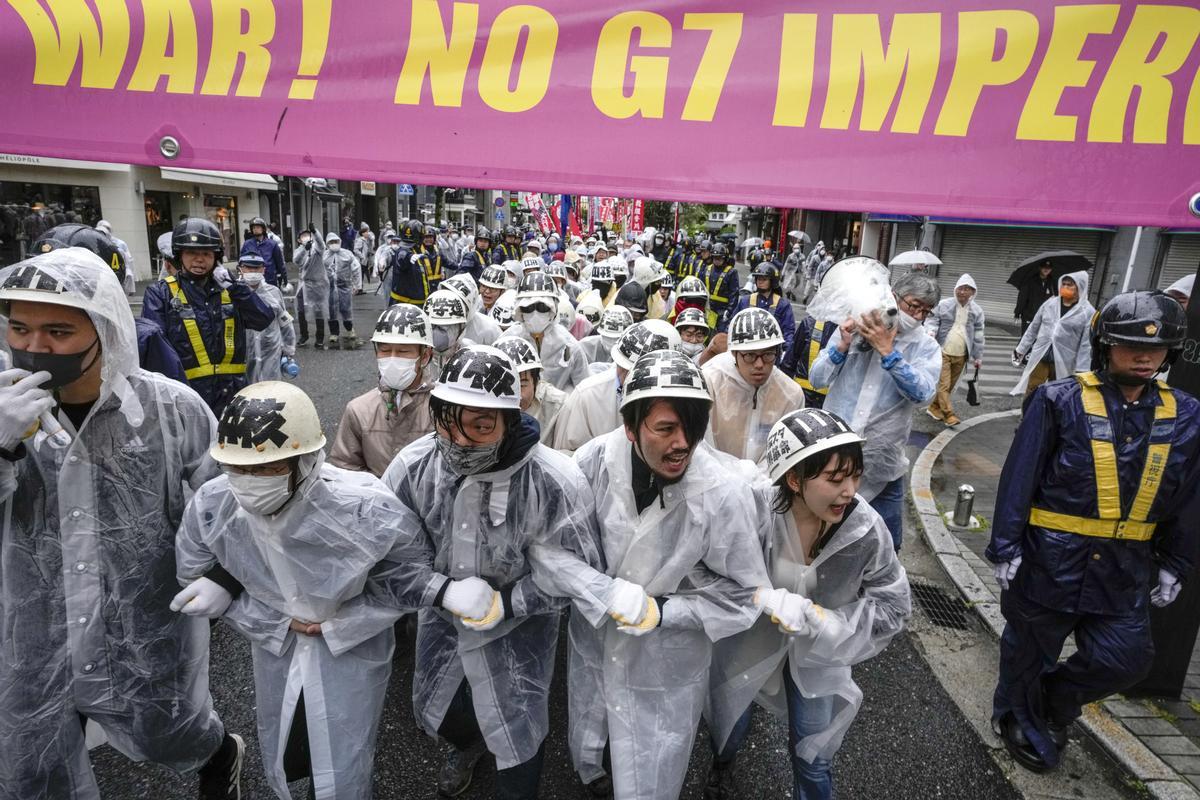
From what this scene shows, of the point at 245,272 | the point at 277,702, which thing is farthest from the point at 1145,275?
the point at 277,702

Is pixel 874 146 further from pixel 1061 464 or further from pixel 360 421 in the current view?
pixel 360 421

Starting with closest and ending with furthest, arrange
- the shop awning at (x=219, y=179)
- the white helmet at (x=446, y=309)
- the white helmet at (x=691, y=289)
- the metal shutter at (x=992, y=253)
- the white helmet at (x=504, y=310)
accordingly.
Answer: the white helmet at (x=446, y=309) → the white helmet at (x=504, y=310) → the white helmet at (x=691, y=289) → the metal shutter at (x=992, y=253) → the shop awning at (x=219, y=179)

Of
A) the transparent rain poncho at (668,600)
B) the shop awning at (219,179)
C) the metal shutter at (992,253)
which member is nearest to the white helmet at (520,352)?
the transparent rain poncho at (668,600)

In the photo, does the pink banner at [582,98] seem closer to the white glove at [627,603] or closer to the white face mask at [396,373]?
the white glove at [627,603]

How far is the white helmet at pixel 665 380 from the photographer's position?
7.52 feet

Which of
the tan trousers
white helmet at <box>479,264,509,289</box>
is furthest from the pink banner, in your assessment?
the tan trousers

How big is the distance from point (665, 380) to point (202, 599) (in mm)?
1656

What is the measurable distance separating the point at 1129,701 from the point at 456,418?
12.3ft

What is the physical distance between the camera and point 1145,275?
→ 1568cm

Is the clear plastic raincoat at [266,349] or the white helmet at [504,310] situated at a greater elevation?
the white helmet at [504,310]

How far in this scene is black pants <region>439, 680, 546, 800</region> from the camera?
8.71 ft

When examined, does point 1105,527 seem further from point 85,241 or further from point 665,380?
point 85,241

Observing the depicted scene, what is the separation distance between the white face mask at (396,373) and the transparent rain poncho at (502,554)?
116cm

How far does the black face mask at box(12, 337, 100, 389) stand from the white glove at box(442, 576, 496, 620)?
1.33m
